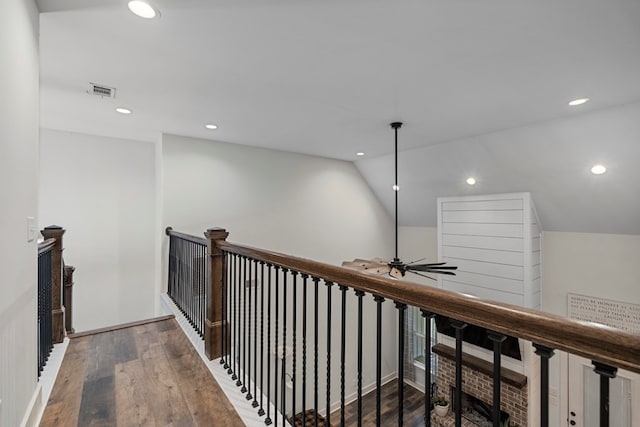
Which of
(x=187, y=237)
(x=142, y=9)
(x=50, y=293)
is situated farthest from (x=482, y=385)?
(x=142, y=9)

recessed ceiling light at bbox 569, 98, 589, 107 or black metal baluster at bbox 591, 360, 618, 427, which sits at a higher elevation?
recessed ceiling light at bbox 569, 98, 589, 107

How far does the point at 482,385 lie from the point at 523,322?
5.70 metres

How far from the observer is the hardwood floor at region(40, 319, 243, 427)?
5.98ft

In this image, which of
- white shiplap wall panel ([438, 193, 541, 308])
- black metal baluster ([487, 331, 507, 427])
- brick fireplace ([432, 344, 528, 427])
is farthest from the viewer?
brick fireplace ([432, 344, 528, 427])

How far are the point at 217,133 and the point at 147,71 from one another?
1.71 m

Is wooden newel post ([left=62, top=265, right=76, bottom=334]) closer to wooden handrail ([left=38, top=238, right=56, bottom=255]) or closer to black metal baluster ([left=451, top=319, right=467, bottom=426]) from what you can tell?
wooden handrail ([left=38, top=238, right=56, bottom=255])

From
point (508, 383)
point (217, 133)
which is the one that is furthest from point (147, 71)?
point (508, 383)

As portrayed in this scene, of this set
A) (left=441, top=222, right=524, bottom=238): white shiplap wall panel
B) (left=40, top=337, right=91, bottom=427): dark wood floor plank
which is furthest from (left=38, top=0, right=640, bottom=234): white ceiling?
(left=40, top=337, right=91, bottom=427): dark wood floor plank

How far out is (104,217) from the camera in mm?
4352

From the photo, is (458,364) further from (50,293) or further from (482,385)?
(482,385)

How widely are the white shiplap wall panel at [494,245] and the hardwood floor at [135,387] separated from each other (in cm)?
432

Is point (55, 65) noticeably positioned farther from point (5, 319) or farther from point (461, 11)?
point (461, 11)

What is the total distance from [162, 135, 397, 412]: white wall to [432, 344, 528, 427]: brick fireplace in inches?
58.1

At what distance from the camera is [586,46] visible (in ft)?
6.46
